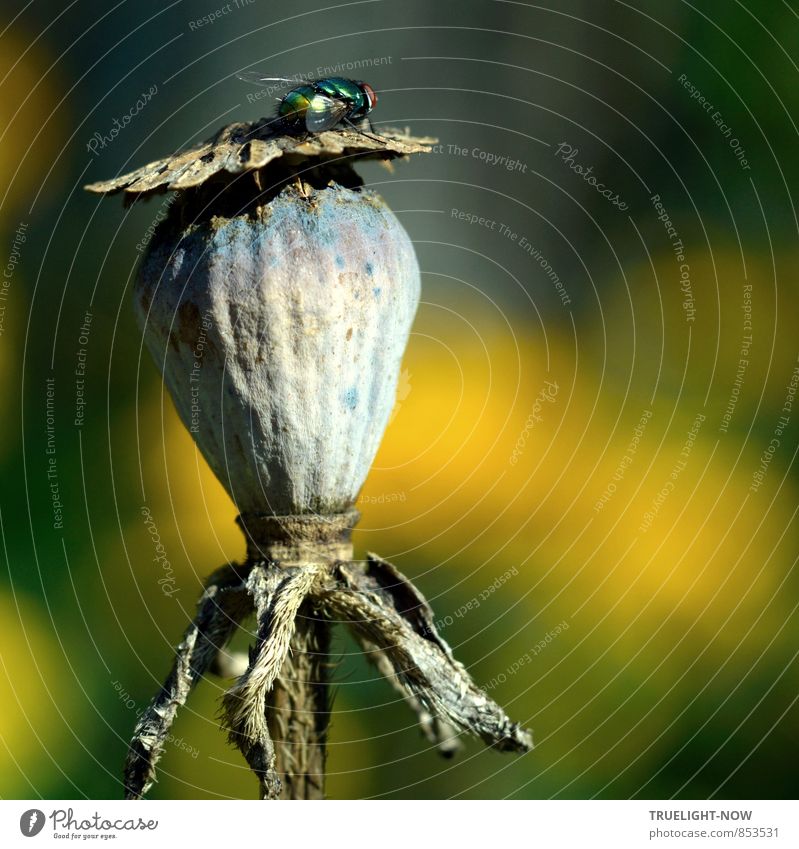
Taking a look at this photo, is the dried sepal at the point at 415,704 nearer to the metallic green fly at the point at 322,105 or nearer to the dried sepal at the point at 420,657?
the dried sepal at the point at 420,657

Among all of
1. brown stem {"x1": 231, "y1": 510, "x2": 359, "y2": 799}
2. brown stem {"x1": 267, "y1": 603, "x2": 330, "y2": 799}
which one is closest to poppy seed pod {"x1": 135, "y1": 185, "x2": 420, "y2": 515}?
brown stem {"x1": 231, "y1": 510, "x2": 359, "y2": 799}

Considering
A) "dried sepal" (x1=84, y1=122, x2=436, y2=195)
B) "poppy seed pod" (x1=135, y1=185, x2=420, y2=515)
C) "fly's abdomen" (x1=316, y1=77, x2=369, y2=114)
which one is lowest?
"poppy seed pod" (x1=135, y1=185, x2=420, y2=515)

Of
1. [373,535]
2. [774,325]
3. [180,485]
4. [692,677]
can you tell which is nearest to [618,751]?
[692,677]

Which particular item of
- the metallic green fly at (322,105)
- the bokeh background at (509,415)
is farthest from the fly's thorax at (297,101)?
the bokeh background at (509,415)

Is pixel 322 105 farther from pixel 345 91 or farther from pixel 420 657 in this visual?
pixel 420 657

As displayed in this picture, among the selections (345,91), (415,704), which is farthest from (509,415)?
(345,91)

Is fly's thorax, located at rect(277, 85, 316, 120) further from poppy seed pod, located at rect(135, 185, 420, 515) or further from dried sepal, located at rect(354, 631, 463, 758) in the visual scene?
dried sepal, located at rect(354, 631, 463, 758)
